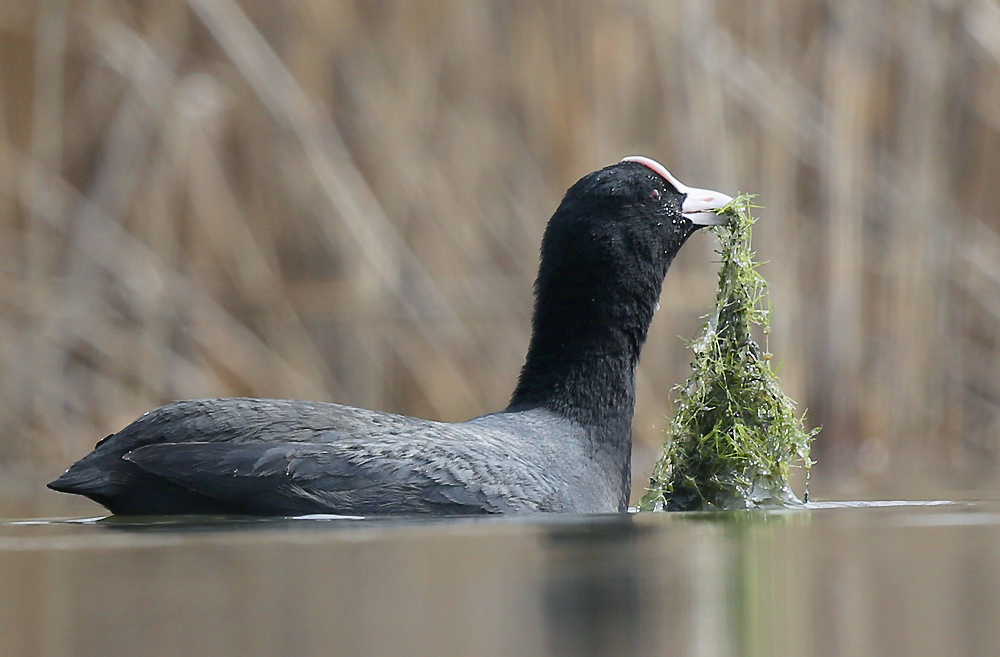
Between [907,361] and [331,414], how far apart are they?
3.46 m

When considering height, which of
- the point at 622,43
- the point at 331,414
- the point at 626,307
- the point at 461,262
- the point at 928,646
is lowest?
the point at 928,646

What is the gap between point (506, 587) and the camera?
2293 mm

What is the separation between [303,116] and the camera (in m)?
5.90

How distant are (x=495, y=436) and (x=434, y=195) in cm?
243

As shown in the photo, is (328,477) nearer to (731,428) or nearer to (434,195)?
(731,428)

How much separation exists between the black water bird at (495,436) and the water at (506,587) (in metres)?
0.11

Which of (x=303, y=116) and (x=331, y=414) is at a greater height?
(x=303, y=116)

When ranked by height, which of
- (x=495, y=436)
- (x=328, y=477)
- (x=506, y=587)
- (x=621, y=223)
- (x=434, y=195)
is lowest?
(x=506, y=587)

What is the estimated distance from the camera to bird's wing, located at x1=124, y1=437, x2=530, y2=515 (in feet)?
11.4

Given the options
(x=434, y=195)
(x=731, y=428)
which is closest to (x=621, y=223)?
(x=731, y=428)

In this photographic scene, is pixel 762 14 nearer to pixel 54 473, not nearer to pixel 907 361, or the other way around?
pixel 907 361

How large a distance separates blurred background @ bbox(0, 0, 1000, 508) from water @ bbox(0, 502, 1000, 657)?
257 centimetres

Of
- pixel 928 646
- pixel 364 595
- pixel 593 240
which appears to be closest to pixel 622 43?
pixel 593 240

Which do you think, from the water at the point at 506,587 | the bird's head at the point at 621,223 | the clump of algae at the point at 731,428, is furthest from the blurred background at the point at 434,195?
the water at the point at 506,587
